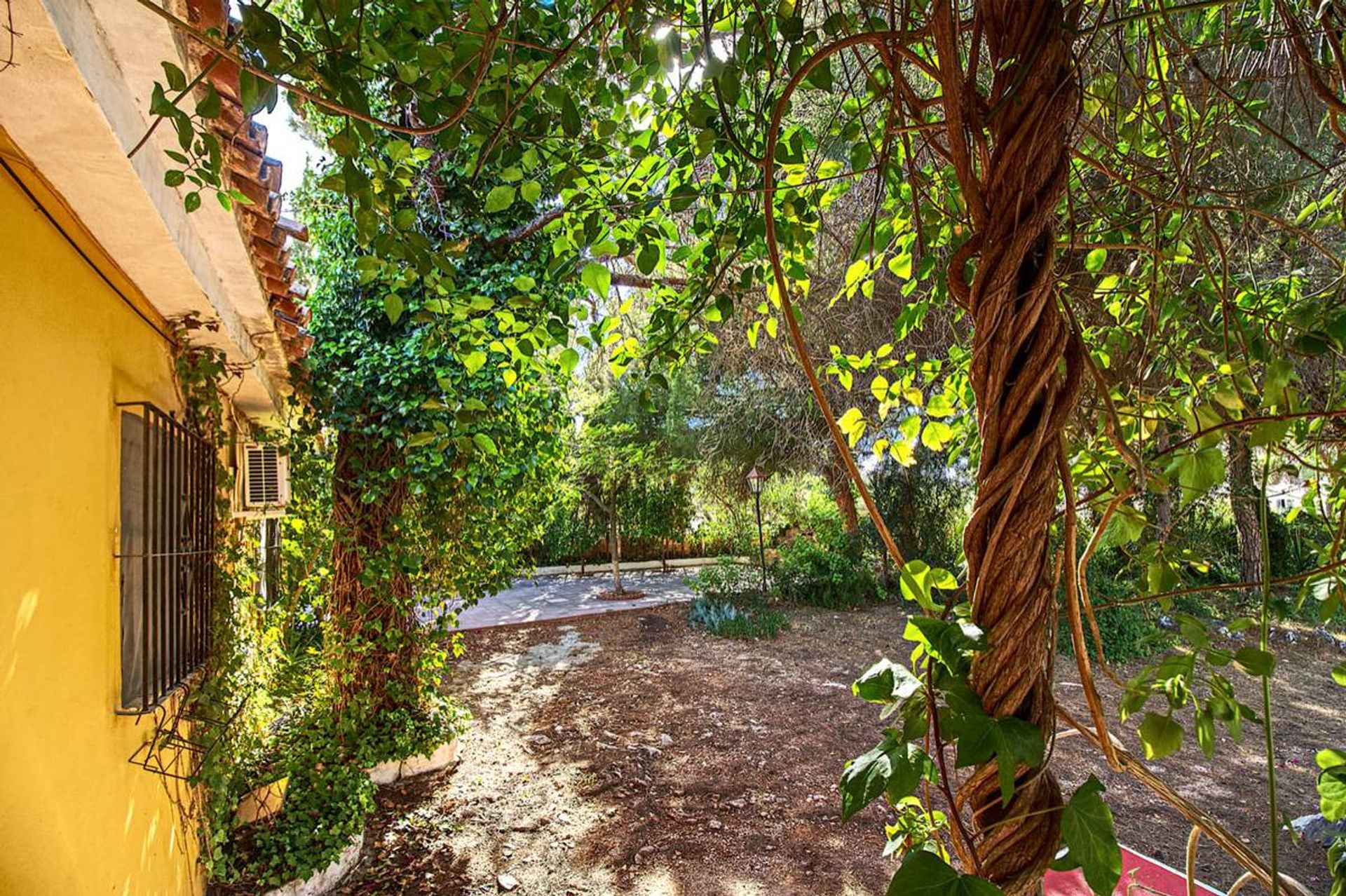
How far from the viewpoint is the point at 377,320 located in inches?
191

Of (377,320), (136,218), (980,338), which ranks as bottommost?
(980,338)

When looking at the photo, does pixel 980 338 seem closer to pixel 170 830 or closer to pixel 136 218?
pixel 136 218

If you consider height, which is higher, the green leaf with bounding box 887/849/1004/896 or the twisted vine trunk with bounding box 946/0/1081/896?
the twisted vine trunk with bounding box 946/0/1081/896

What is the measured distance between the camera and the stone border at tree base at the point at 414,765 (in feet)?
15.8

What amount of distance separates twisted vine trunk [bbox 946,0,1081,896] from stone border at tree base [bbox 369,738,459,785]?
5.11 metres

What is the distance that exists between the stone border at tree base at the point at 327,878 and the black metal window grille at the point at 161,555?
122 cm

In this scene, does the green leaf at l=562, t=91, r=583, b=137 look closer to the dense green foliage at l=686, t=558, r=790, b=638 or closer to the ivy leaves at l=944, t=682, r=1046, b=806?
the ivy leaves at l=944, t=682, r=1046, b=806


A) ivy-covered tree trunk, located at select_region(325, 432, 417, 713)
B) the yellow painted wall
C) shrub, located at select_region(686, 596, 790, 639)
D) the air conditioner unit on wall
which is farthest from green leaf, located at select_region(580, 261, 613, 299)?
shrub, located at select_region(686, 596, 790, 639)

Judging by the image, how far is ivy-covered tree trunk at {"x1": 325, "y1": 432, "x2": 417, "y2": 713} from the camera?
15.4 feet

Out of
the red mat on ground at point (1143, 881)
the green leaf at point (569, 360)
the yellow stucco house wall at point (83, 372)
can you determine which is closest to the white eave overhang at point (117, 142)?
the yellow stucco house wall at point (83, 372)

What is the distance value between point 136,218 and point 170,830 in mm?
2271

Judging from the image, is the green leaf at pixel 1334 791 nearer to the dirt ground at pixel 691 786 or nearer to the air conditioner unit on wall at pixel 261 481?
the dirt ground at pixel 691 786

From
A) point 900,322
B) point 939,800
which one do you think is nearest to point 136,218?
point 900,322

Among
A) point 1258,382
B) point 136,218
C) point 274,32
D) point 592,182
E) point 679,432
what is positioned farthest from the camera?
point 679,432
